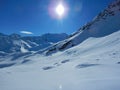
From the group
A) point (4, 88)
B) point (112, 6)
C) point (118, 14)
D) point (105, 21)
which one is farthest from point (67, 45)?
point (4, 88)

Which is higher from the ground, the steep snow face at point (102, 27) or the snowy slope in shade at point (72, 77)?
the steep snow face at point (102, 27)

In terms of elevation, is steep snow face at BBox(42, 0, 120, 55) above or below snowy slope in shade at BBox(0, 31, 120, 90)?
above

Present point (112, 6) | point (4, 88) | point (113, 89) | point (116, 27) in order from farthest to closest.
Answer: point (112, 6) → point (116, 27) → point (4, 88) → point (113, 89)

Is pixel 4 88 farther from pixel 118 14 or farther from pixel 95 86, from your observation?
pixel 118 14

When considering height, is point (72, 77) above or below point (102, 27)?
below

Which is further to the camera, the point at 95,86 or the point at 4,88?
the point at 4,88

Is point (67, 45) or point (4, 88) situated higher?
point (67, 45)

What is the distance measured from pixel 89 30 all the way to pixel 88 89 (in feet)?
201

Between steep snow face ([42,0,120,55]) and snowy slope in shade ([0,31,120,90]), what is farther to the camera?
steep snow face ([42,0,120,55])

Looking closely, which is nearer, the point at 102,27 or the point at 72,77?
the point at 72,77

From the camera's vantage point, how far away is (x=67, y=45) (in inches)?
2616

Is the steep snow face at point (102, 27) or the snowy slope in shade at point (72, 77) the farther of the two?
the steep snow face at point (102, 27)

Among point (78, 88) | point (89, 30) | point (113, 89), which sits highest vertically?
point (89, 30)

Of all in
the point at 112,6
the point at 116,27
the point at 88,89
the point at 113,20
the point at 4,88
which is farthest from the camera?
the point at 112,6
